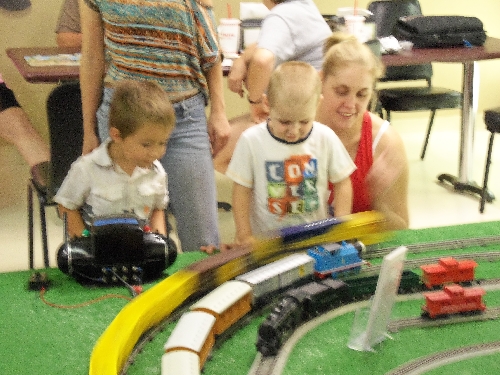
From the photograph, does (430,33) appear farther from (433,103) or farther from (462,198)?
(462,198)

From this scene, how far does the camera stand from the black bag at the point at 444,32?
13.3ft

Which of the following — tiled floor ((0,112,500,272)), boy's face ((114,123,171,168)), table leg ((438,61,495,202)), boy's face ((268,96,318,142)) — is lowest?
tiled floor ((0,112,500,272))

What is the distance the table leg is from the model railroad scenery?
2.87 meters

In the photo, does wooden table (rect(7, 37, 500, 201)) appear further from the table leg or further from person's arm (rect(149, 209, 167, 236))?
person's arm (rect(149, 209, 167, 236))

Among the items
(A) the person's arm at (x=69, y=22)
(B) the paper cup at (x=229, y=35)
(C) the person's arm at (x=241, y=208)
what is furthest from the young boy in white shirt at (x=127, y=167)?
(A) the person's arm at (x=69, y=22)

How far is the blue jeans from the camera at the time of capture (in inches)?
88.4

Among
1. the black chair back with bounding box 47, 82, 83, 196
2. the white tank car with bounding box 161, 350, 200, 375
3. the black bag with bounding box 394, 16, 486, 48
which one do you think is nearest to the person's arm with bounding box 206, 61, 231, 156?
the black chair back with bounding box 47, 82, 83, 196

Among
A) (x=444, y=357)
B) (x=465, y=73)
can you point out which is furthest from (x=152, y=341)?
(x=465, y=73)

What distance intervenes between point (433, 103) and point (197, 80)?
277 centimetres

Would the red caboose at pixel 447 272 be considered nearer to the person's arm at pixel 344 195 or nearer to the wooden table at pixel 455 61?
the person's arm at pixel 344 195

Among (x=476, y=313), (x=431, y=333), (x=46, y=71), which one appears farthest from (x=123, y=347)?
(x=46, y=71)

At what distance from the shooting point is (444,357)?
128 cm

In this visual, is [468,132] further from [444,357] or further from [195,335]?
[195,335]

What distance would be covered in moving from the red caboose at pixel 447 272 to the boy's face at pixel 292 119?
619mm
